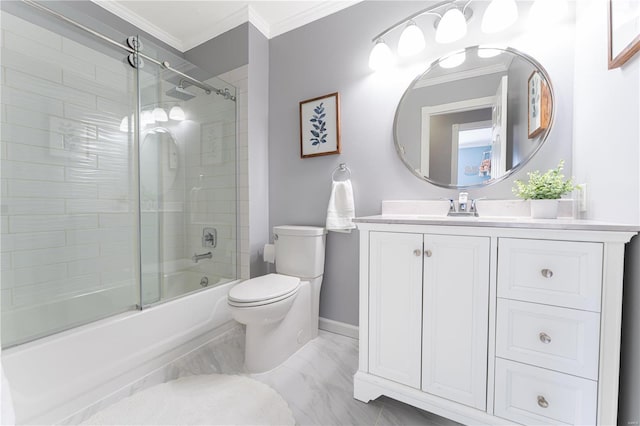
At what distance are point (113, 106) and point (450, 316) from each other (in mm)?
2393

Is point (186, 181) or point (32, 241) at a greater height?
point (186, 181)

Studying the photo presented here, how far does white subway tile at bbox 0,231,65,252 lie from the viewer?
142cm

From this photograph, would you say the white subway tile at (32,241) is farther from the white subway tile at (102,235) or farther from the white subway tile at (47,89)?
the white subway tile at (47,89)

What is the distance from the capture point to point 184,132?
2006 millimetres

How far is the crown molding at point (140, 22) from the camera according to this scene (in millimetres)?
1927

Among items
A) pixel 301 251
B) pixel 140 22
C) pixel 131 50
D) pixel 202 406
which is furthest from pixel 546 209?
pixel 140 22

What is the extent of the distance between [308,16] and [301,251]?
1.76 metres

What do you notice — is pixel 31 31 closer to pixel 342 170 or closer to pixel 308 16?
pixel 308 16

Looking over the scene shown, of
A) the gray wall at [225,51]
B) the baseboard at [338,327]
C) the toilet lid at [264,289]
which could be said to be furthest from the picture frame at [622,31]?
the gray wall at [225,51]

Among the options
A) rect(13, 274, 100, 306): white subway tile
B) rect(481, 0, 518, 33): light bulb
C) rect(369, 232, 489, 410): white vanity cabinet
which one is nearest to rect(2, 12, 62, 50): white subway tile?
rect(13, 274, 100, 306): white subway tile

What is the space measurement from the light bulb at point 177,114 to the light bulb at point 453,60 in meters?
1.84

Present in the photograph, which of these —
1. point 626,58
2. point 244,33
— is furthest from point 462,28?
point 244,33

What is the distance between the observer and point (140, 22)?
2107 mm

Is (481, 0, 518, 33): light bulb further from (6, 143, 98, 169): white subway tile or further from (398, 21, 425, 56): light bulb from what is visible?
(6, 143, 98, 169): white subway tile
